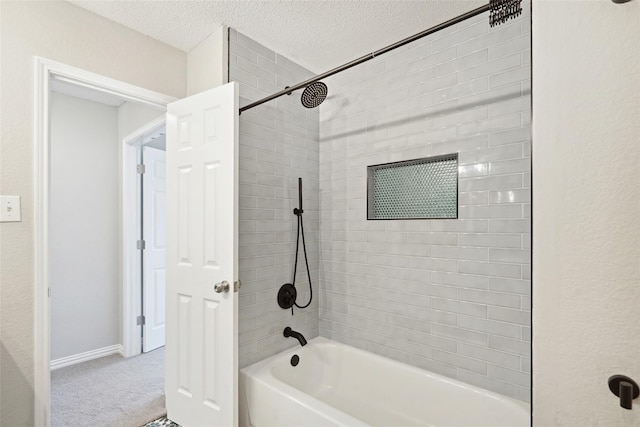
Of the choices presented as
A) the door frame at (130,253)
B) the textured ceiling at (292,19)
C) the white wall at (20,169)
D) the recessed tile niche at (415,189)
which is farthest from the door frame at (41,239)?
the recessed tile niche at (415,189)

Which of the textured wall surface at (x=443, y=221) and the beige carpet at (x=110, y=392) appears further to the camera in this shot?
the beige carpet at (x=110, y=392)

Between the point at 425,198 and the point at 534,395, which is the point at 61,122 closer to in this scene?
the point at 425,198

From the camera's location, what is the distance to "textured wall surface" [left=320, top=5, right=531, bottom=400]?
1.78m

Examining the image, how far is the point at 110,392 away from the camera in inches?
101

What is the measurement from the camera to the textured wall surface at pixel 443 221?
178 cm

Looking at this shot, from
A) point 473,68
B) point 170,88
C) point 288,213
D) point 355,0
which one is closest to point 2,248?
point 170,88

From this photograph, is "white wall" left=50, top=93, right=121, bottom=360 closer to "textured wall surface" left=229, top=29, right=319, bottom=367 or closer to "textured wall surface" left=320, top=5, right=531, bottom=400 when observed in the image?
"textured wall surface" left=229, top=29, right=319, bottom=367

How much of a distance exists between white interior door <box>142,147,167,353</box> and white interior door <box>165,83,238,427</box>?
1353mm

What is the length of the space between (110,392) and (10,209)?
167 centimetres

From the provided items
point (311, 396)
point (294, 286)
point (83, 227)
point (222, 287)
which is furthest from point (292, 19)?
point (83, 227)

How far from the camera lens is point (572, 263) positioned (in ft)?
2.59

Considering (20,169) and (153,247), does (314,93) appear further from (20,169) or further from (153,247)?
(153,247)

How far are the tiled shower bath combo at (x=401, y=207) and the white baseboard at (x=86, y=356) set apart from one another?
6.43ft

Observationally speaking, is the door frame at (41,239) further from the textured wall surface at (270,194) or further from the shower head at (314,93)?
the shower head at (314,93)
